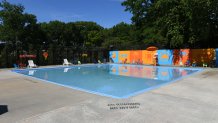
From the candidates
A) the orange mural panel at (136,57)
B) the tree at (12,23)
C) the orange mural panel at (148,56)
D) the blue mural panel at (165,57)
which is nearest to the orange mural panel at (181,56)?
the blue mural panel at (165,57)

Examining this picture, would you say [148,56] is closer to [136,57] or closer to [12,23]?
[136,57]

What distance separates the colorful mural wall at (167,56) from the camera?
60.3 feet

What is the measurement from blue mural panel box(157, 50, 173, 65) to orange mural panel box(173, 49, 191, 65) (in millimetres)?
416

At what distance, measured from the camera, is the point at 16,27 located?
120 feet

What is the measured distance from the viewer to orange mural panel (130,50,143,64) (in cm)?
2267

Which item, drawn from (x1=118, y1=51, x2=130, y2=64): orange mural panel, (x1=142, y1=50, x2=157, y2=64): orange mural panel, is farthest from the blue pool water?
(x1=118, y1=51, x2=130, y2=64): orange mural panel

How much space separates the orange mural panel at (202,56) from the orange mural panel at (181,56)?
1.51ft

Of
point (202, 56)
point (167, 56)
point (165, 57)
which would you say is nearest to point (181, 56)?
point (167, 56)

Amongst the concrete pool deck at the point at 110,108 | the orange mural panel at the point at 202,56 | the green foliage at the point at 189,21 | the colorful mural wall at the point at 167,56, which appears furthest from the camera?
the colorful mural wall at the point at 167,56

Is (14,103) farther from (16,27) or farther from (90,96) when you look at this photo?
(16,27)

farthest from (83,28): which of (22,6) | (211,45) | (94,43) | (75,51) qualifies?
(211,45)

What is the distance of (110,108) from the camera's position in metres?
5.31

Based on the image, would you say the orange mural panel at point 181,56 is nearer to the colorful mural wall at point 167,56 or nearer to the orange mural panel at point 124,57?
the colorful mural wall at point 167,56

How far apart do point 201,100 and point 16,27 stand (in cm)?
3699
